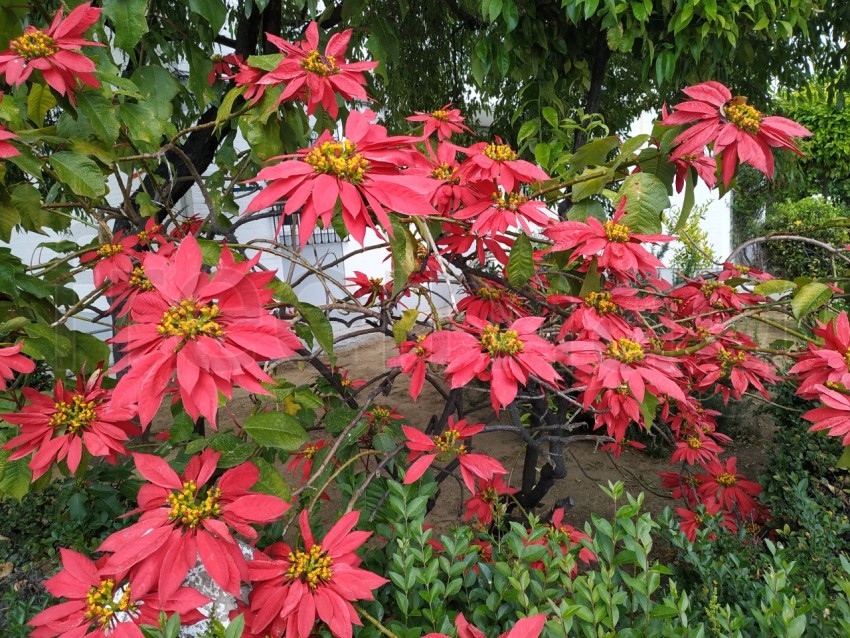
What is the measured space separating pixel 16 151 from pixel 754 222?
8358mm

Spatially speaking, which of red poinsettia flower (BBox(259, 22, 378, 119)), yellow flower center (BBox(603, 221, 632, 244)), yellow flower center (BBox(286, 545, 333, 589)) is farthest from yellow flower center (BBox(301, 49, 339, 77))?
yellow flower center (BBox(286, 545, 333, 589))

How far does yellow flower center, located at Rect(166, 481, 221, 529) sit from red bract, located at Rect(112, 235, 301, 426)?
0.15 metres

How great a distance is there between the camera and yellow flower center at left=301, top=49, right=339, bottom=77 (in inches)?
40.6

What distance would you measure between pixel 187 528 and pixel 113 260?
805mm

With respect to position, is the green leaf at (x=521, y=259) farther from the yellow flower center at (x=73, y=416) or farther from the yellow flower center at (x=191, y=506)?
the yellow flower center at (x=73, y=416)

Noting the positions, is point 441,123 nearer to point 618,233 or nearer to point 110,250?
point 618,233

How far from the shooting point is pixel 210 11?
1444 mm

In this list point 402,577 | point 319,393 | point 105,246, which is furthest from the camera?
point 319,393

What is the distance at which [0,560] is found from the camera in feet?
5.18

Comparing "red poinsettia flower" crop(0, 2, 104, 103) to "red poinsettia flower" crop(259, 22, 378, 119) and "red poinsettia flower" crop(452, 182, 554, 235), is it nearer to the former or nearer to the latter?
"red poinsettia flower" crop(259, 22, 378, 119)

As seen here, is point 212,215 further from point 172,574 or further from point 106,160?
point 172,574

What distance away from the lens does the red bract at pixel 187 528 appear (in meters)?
0.67

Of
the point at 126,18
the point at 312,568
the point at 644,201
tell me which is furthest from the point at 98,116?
the point at 644,201

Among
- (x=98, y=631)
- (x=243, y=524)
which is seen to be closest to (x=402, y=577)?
(x=243, y=524)
